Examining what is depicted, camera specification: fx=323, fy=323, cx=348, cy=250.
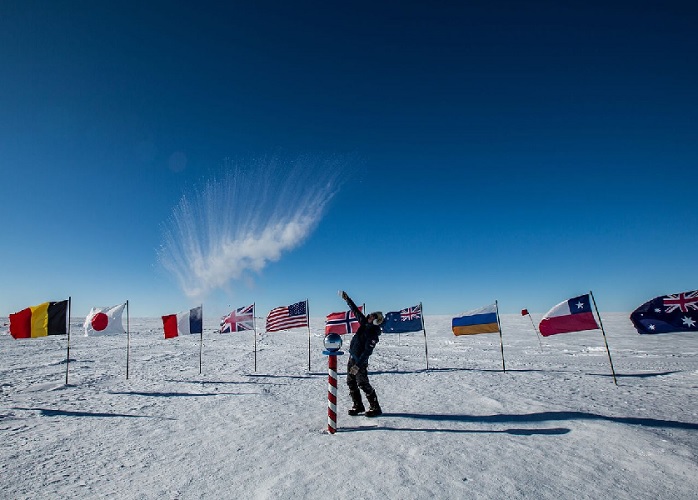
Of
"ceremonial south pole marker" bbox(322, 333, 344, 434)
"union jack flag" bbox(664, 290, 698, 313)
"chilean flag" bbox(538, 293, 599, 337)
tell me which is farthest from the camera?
"chilean flag" bbox(538, 293, 599, 337)

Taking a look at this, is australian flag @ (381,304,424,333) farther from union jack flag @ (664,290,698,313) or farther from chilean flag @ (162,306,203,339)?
chilean flag @ (162,306,203,339)

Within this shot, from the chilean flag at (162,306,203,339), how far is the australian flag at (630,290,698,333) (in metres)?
18.4

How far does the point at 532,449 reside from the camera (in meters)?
5.02

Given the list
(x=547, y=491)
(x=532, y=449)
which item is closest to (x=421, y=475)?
(x=547, y=491)

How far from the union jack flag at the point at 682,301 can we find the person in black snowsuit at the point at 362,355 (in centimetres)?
906

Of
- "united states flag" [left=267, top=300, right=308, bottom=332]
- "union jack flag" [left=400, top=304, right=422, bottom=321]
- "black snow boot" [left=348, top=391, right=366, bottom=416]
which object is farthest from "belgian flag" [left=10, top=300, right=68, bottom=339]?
"union jack flag" [left=400, top=304, right=422, bottom=321]

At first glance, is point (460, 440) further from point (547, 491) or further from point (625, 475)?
point (625, 475)

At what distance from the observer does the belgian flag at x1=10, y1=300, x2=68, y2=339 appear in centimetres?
1210

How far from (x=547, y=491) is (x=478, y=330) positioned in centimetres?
1189

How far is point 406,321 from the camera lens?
1722 cm

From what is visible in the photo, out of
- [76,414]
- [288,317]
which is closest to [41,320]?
[76,414]

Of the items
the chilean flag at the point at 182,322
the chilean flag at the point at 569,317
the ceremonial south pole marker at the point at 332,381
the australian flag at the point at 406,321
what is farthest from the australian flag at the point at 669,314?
the chilean flag at the point at 182,322

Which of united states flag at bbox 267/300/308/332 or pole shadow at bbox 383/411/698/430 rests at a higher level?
united states flag at bbox 267/300/308/332

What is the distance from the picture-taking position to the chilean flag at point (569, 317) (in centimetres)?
1156
